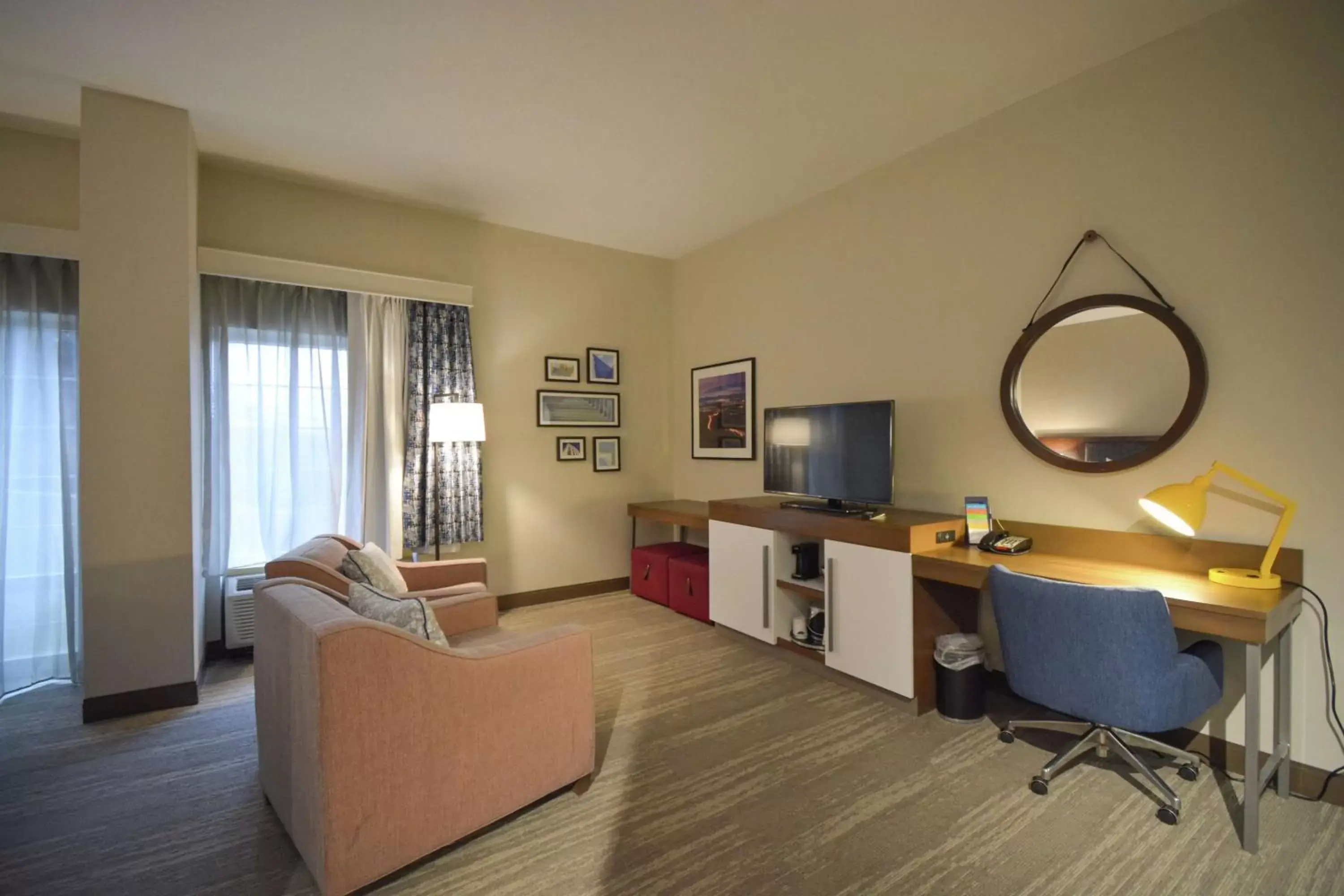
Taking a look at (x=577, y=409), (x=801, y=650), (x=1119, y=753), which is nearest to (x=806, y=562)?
(x=801, y=650)

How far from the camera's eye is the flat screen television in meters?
3.03

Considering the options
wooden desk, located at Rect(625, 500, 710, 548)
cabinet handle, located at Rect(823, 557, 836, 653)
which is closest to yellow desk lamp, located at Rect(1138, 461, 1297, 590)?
cabinet handle, located at Rect(823, 557, 836, 653)

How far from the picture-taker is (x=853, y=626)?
9.70ft

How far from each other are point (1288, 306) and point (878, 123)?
193 centimetres

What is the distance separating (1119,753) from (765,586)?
5.74 feet

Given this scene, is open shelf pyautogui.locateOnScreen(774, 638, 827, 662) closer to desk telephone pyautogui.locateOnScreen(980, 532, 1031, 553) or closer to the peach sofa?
desk telephone pyautogui.locateOnScreen(980, 532, 1031, 553)

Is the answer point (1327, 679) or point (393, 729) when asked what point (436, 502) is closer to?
point (393, 729)

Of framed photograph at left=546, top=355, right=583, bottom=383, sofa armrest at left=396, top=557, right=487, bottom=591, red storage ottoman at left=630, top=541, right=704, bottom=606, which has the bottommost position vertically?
red storage ottoman at left=630, top=541, right=704, bottom=606

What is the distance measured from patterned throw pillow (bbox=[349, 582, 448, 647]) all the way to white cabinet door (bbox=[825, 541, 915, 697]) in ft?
6.45

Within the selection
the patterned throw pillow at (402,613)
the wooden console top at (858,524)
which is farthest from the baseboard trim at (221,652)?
the wooden console top at (858,524)

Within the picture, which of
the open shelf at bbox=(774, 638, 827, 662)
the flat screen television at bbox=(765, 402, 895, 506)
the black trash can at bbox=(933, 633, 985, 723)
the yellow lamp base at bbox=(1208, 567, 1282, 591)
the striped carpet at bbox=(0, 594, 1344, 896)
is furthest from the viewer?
the open shelf at bbox=(774, 638, 827, 662)

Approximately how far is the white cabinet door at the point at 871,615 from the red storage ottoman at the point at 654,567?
5.66ft

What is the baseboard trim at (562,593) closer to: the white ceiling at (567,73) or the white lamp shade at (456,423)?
the white lamp shade at (456,423)

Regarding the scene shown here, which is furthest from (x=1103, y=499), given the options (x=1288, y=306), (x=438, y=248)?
(x=438, y=248)
